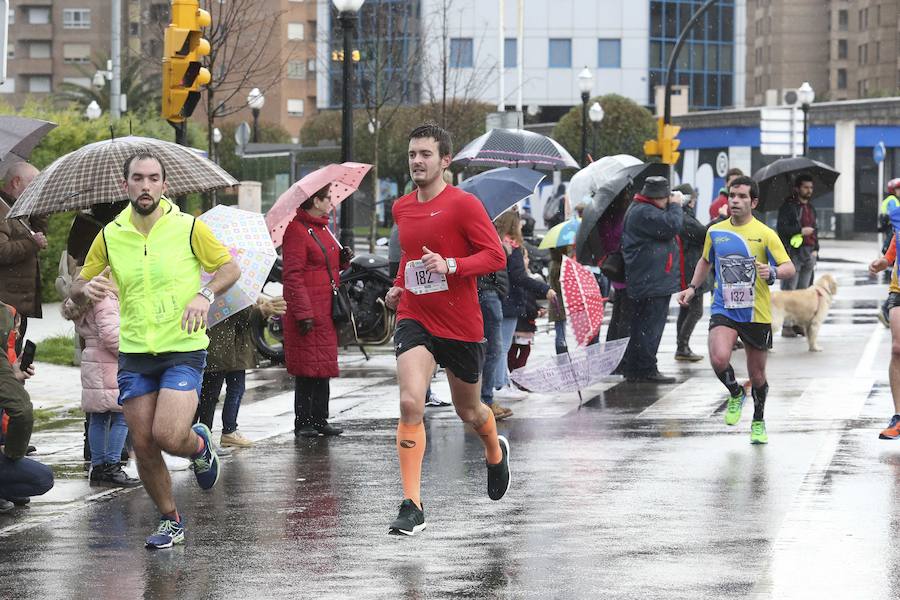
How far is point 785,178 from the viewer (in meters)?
20.1

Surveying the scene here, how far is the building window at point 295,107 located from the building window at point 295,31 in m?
5.09

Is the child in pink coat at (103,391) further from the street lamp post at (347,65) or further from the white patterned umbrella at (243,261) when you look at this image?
the street lamp post at (347,65)

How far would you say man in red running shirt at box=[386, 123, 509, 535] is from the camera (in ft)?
26.8

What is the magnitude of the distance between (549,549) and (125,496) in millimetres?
2977

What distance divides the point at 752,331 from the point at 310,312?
3075mm

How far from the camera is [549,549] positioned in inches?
302

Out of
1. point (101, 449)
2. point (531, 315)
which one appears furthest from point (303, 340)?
point (531, 315)

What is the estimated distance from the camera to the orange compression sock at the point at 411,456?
807cm

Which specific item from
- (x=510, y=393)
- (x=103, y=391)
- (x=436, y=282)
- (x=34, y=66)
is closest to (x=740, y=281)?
(x=436, y=282)

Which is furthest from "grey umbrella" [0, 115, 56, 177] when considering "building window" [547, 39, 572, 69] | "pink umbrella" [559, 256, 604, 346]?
"building window" [547, 39, 572, 69]

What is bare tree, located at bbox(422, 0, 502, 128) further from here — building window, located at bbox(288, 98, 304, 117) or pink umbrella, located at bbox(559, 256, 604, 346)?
building window, located at bbox(288, 98, 304, 117)

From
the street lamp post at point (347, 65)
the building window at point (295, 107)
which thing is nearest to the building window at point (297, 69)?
the building window at point (295, 107)

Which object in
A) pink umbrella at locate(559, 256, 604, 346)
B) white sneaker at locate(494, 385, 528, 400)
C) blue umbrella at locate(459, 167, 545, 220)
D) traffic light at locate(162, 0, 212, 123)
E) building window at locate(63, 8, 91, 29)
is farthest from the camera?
building window at locate(63, 8, 91, 29)

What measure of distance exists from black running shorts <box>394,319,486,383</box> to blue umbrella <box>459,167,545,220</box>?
13.8 ft
